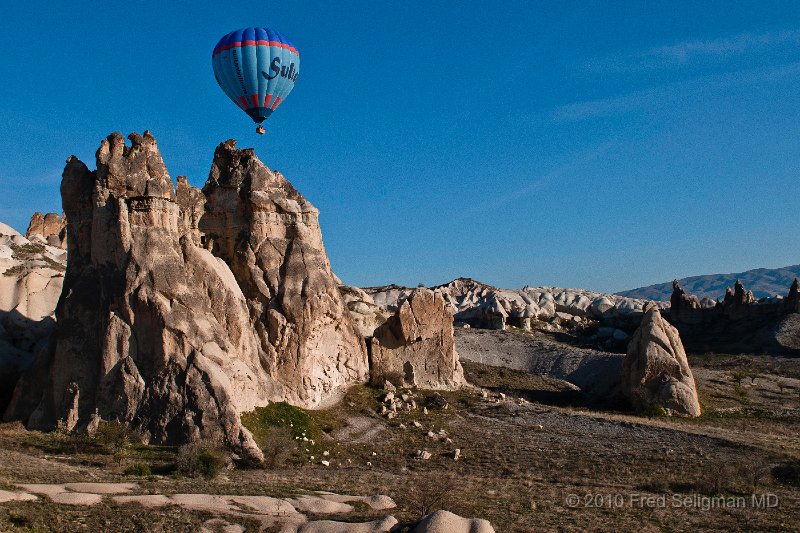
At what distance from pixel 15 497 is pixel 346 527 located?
5.93 m

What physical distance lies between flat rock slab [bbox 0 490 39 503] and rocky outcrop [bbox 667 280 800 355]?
181 feet

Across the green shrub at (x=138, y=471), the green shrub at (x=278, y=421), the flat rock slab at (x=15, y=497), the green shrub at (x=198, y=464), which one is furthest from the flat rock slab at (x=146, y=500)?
the green shrub at (x=278, y=421)

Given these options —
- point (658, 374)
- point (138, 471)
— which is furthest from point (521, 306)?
point (138, 471)

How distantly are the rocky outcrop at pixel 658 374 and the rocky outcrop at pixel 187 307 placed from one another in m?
11.3

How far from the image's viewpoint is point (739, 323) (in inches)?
2714

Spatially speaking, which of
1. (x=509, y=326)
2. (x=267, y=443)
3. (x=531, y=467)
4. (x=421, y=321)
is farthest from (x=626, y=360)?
(x=509, y=326)

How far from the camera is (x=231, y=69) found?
39.1 metres

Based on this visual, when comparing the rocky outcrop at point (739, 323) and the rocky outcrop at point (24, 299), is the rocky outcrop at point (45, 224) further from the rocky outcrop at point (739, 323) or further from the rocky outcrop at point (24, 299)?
the rocky outcrop at point (739, 323)

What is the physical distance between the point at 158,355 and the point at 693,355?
147 feet

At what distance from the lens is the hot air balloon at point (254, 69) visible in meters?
38.8

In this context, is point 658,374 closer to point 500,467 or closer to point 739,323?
point 500,467

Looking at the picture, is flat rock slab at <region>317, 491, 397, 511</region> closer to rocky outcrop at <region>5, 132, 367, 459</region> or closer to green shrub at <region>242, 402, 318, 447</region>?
rocky outcrop at <region>5, 132, 367, 459</region>

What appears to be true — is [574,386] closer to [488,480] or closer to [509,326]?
[488,480]

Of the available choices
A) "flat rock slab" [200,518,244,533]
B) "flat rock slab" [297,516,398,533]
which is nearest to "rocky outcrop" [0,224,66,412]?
"flat rock slab" [200,518,244,533]
